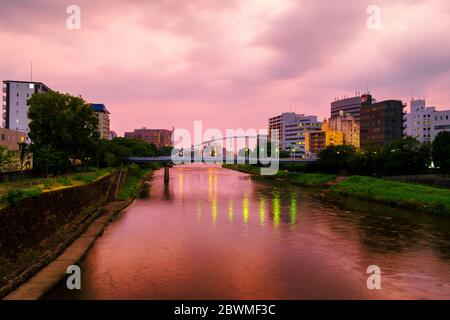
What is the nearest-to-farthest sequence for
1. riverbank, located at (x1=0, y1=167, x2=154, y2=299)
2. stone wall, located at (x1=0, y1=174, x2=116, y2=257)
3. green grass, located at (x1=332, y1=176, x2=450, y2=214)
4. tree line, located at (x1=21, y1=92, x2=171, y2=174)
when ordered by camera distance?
riverbank, located at (x1=0, y1=167, x2=154, y2=299) → stone wall, located at (x1=0, y1=174, x2=116, y2=257) → green grass, located at (x1=332, y1=176, x2=450, y2=214) → tree line, located at (x1=21, y1=92, x2=171, y2=174)

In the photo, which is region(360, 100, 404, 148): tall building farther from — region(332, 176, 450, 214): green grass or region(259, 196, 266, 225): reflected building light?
region(259, 196, 266, 225): reflected building light

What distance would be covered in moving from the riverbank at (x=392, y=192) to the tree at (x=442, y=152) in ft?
46.1

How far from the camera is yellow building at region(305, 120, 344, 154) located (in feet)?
528

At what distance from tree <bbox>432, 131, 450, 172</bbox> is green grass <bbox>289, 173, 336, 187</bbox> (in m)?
17.5

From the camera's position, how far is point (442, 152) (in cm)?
5991

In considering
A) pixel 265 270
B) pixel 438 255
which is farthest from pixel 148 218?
pixel 438 255

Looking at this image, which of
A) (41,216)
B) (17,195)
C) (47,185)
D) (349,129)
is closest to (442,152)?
(47,185)

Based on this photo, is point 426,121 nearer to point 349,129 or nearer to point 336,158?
point 349,129

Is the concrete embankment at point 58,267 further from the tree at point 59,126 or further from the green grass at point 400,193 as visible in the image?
the green grass at point 400,193

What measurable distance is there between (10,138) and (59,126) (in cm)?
1551

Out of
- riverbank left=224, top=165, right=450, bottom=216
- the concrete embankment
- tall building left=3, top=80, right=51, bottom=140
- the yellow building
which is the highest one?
tall building left=3, top=80, right=51, bottom=140

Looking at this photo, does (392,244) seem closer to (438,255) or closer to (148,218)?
(438,255)

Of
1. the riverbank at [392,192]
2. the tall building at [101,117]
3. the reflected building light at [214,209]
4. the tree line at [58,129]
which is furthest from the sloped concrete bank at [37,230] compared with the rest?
the tall building at [101,117]

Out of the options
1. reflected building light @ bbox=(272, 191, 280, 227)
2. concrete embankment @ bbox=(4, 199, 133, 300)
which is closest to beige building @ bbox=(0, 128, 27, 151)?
concrete embankment @ bbox=(4, 199, 133, 300)
